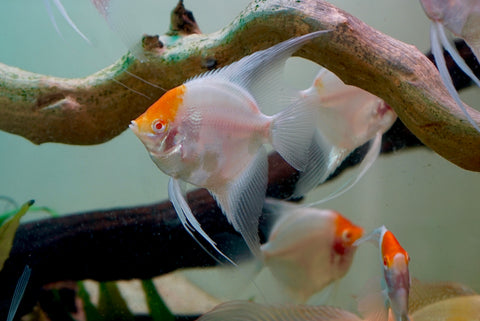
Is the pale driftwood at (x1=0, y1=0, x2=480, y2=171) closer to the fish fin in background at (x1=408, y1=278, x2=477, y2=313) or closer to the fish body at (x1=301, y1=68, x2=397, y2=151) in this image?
the fish body at (x1=301, y1=68, x2=397, y2=151)

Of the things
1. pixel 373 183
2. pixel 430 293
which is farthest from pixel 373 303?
pixel 373 183

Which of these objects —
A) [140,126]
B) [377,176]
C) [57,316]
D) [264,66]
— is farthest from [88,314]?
[377,176]

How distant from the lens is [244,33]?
112cm

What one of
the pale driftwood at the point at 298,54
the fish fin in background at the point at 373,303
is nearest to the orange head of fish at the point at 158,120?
the pale driftwood at the point at 298,54

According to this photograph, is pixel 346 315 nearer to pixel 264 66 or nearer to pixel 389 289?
pixel 389 289

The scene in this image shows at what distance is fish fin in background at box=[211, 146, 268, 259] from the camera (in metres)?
0.87

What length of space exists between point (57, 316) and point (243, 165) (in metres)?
1.52

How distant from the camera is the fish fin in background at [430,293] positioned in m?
1.19

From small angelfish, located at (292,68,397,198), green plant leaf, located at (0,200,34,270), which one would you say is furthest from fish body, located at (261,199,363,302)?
green plant leaf, located at (0,200,34,270)

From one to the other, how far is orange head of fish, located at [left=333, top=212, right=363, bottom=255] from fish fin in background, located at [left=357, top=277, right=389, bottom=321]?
605 millimetres

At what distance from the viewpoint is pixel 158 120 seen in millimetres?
734

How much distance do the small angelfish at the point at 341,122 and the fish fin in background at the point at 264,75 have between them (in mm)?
445

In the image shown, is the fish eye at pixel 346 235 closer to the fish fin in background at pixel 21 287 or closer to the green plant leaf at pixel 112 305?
the green plant leaf at pixel 112 305

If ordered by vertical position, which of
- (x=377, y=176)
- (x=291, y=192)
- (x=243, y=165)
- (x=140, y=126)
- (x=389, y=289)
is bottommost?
(x=377, y=176)
